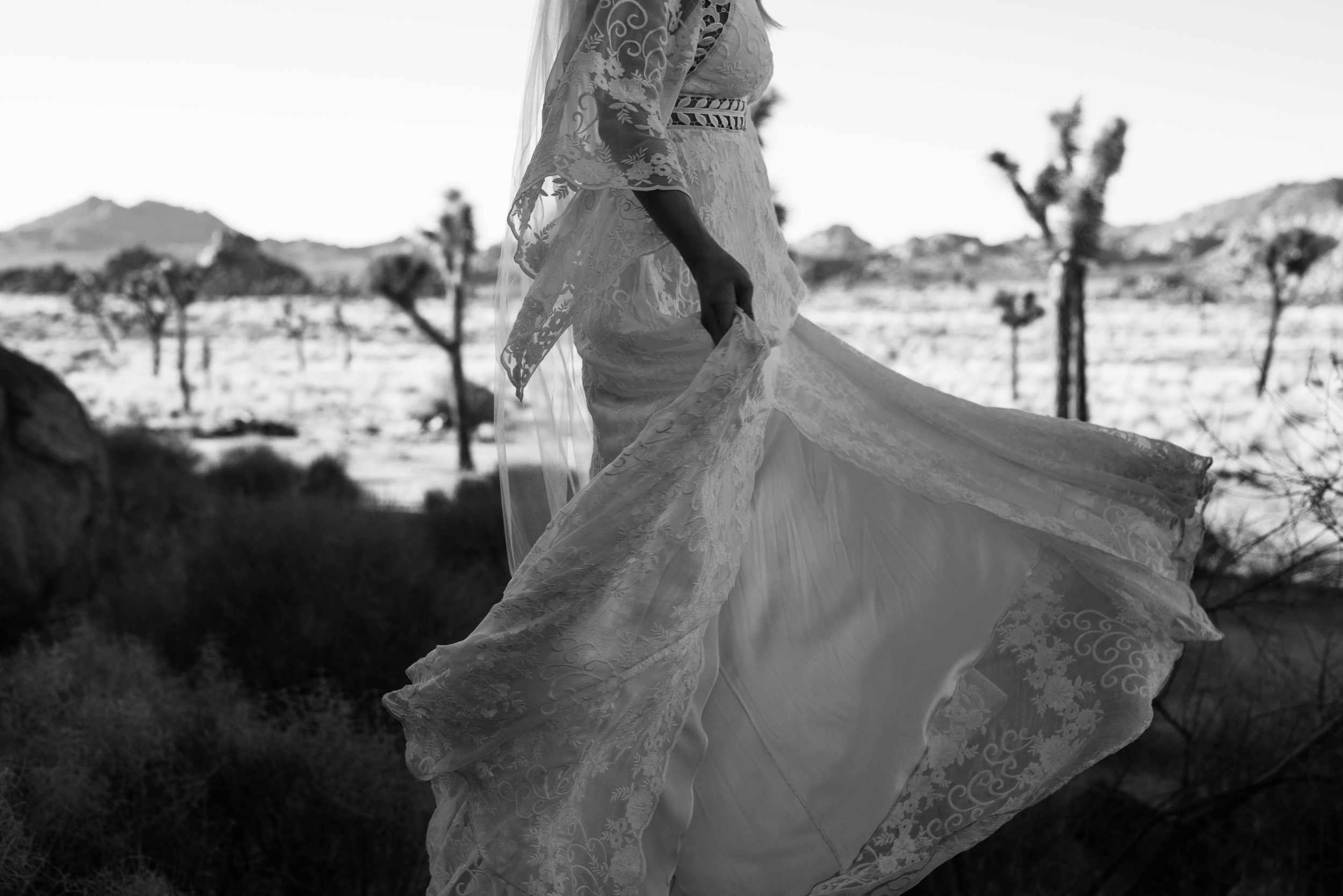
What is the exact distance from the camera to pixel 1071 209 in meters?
21.0

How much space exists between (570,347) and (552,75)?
54 centimetres

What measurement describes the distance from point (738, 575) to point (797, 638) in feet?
0.47

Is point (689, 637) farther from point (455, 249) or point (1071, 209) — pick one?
point (455, 249)

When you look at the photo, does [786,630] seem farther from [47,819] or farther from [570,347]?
[47,819]

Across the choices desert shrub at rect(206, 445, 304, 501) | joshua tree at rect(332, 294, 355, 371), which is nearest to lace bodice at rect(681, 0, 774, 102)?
desert shrub at rect(206, 445, 304, 501)

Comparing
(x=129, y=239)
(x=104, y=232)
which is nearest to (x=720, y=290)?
(x=129, y=239)

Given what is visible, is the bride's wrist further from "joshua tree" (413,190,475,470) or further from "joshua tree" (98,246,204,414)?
"joshua tree" (98,246,204,414)

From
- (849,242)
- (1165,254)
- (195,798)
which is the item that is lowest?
(195,798)

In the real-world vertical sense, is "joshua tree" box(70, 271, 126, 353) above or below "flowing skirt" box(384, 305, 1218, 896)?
above

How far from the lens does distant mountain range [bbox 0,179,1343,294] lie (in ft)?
312

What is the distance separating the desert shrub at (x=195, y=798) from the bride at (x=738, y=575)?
149cm

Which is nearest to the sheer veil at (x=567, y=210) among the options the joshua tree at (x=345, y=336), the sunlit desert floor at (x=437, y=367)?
the sunlit desert floor at (x=437, y=367)

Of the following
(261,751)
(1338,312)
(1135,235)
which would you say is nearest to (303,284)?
(1338,312)

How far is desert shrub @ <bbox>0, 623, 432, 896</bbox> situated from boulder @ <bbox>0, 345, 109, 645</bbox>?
74.9 inches
